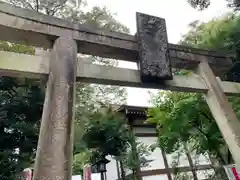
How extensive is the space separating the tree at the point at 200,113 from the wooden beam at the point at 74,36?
64.0 inches

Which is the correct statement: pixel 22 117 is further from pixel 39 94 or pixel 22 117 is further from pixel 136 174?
pixel 136 174

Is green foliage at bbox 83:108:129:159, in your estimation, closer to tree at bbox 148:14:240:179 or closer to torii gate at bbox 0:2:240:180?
tree at bbox 148:14:240:179

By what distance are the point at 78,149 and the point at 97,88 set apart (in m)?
3.94

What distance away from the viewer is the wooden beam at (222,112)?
4398 mm

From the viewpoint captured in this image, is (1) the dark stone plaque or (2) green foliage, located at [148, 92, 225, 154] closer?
(1) the dark stone plaque

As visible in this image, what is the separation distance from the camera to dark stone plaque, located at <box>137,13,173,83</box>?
4.47 meters

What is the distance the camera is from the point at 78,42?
4.25 meters

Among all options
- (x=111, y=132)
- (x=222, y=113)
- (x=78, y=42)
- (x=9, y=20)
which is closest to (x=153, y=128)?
(x=111, y=132)

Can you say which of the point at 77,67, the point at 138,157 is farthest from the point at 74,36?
the point at 138,157

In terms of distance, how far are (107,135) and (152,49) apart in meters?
5.83

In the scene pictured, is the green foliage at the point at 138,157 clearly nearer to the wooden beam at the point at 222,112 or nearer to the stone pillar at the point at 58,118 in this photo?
the wooden beam at the point at 222,112

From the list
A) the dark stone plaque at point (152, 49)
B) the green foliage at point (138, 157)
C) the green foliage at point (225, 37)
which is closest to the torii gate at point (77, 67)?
the dark stone plaque at point (152, 49)

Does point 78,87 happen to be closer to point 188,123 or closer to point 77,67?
point 188,123

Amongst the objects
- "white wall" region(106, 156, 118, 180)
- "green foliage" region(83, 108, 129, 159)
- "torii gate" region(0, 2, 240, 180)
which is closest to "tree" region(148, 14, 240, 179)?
"torii gate" region(0, 2, 240, 180)
